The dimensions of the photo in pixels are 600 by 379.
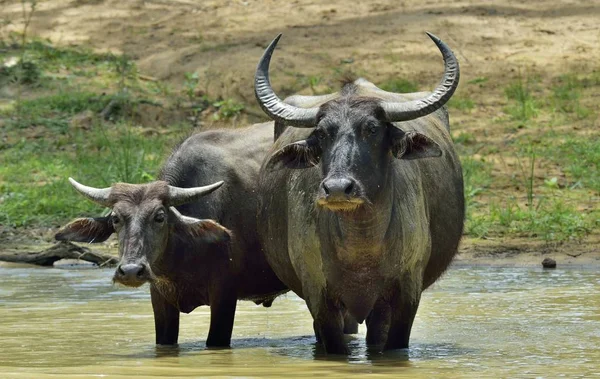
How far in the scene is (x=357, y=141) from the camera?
8.44 m

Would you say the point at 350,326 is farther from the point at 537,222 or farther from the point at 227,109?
the point at 227,109

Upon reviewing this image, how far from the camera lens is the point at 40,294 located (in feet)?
41.0

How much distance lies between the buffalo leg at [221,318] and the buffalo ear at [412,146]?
6.44 ft

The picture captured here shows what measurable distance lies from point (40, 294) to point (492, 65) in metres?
8.18

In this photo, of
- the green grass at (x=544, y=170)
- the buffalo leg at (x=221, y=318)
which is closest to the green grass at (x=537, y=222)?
the green grass at (x=544, y=170)

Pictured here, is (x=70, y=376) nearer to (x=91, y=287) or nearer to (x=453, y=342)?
(x=453, y=342)

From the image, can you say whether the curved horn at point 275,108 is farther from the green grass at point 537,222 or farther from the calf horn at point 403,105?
the green grass at point 537,222

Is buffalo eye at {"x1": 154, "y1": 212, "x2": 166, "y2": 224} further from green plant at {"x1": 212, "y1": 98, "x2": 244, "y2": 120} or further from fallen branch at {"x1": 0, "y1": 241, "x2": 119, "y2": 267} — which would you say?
green plant at {"x1": 212, "y1": 98, "x2": 244, "y2": 120}

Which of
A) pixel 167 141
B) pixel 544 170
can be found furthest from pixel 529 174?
pixel 167 141

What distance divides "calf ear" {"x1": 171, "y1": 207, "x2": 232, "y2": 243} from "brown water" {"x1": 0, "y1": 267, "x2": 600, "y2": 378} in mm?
749

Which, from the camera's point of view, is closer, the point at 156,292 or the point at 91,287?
the point at 156,292

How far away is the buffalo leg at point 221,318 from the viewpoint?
9844 mm

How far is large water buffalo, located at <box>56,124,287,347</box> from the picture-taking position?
926 cm

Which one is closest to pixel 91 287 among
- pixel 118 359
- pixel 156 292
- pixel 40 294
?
pixel 40 294
